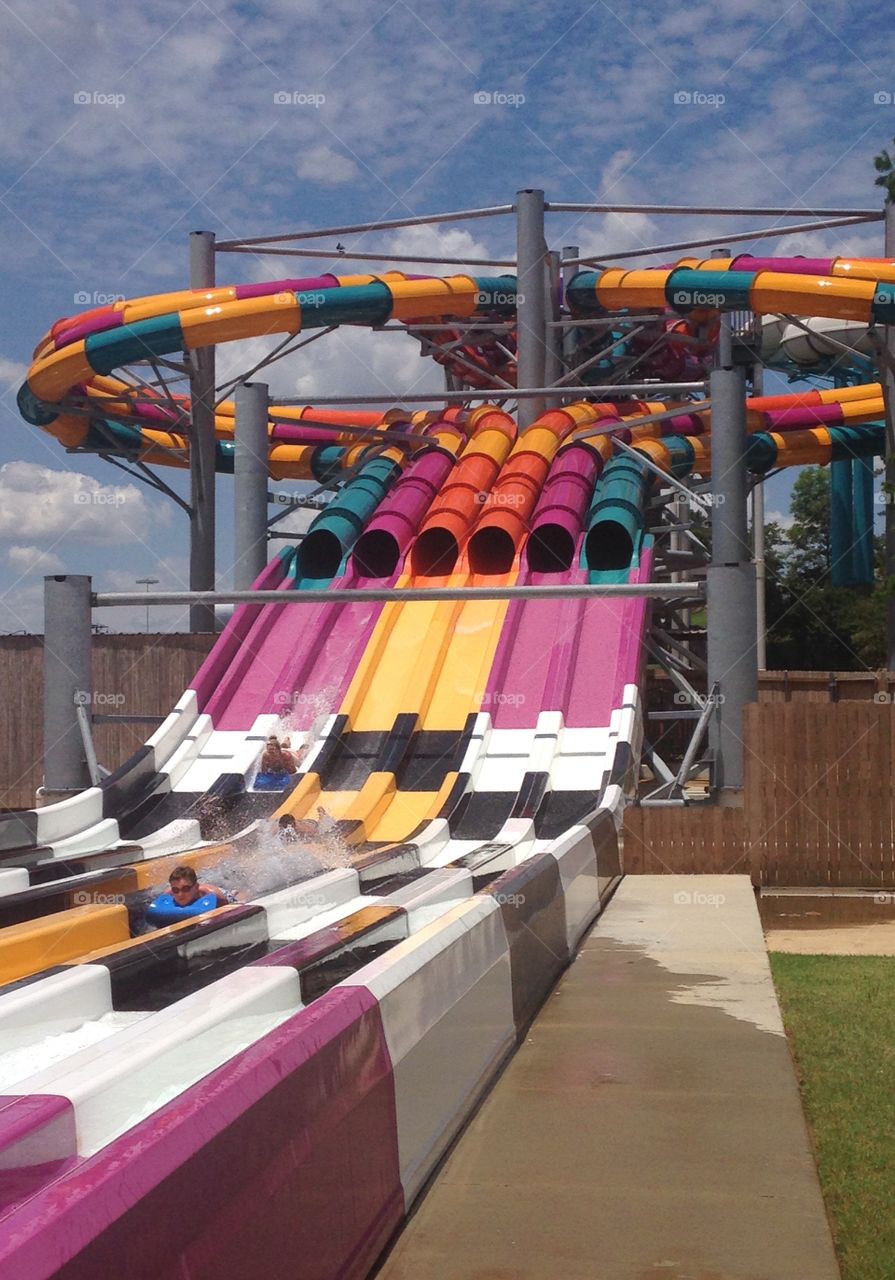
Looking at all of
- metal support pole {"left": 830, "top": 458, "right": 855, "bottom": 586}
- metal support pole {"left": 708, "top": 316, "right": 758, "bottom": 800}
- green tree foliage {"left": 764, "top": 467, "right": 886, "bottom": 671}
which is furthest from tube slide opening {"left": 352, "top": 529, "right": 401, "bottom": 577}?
green tree foliage {"left": 764, "top": 467, "right": 886, "bottom": 671}

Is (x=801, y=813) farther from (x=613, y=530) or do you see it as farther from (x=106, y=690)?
(x=106, y=690)

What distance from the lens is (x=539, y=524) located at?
15.0m

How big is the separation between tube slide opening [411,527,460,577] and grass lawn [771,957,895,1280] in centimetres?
761

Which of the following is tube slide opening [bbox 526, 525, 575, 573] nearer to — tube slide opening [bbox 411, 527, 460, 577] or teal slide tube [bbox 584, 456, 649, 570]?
teal slide tube [bbox 584, 456, 649, 570]

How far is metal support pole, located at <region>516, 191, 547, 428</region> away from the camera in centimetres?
1766

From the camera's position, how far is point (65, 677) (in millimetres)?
13023

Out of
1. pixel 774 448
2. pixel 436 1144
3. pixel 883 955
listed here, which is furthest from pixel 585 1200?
pixel 774 448

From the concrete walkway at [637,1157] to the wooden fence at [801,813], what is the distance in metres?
4.38

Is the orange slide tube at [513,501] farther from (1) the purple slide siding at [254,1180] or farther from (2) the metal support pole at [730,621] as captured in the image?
(1) the purple slide siding at [254,1180]

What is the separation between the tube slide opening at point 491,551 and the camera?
15.2 meters

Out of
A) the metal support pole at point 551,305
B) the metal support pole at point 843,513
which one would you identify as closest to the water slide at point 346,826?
the metal support pole at point 551,305

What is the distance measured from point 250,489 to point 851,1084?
11323 mm

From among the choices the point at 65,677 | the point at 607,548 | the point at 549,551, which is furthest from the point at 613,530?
the point at 65,677

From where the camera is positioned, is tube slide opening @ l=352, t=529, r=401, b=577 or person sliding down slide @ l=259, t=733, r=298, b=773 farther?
tube slide opening @ l=352, t=529, r=401, b=577
